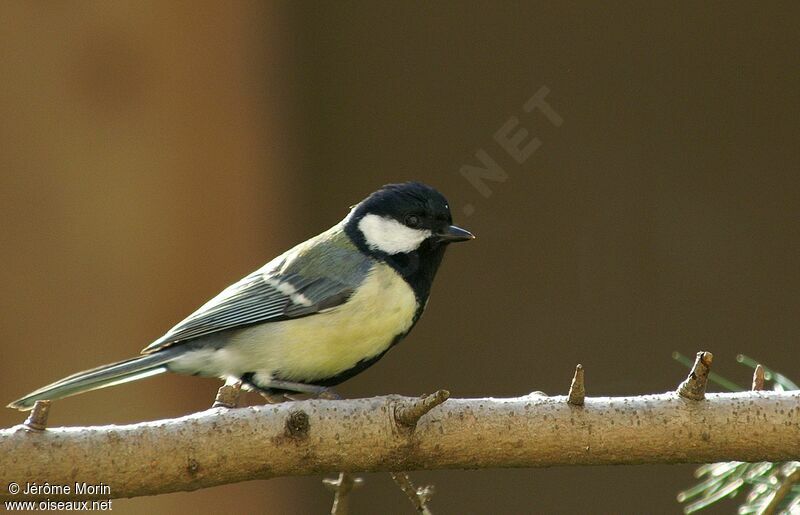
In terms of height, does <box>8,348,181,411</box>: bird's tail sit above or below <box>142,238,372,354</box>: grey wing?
below

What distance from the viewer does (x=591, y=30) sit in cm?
283

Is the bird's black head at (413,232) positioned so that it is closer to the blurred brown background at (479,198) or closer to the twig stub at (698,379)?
the twig stub at (698,379)

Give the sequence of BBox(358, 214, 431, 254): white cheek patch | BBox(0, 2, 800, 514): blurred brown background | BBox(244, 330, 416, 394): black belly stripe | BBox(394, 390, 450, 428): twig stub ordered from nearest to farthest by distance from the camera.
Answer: BBox(394, 390, 450, 428): twig stub → BBox(244, 330, 416, 394): black belly stripe → BBox(358, 214, 431, 254): white cheek patch → BBox(0, 2, 800, 514): blurred brown background

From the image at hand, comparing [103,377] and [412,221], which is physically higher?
[412,221]

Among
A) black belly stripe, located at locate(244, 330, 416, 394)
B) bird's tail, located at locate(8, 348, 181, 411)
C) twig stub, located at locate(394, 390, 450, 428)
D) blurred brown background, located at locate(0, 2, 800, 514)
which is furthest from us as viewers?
blurred brown background, located at locate(0, 2, 800, 514)

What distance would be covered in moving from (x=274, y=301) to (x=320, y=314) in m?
0.12

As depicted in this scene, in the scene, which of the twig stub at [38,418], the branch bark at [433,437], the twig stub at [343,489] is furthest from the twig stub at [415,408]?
the twig stub at [38,418]

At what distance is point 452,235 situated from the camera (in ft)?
6.19

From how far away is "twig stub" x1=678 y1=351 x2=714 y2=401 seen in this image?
1.21 meters

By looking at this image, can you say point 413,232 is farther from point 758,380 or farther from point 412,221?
point 758,380

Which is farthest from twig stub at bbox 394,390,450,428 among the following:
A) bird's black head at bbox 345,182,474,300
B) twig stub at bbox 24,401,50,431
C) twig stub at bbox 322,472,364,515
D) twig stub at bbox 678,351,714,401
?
bird's black head at bbox 345,182,474,300

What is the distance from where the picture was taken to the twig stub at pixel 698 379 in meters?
1.21

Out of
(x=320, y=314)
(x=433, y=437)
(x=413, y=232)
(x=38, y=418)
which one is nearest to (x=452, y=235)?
(x=413, y=232)

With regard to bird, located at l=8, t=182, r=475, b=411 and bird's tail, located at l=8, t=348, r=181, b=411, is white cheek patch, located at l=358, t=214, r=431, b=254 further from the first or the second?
bird's tail, located at l=8, t=348, r=181, b=411
